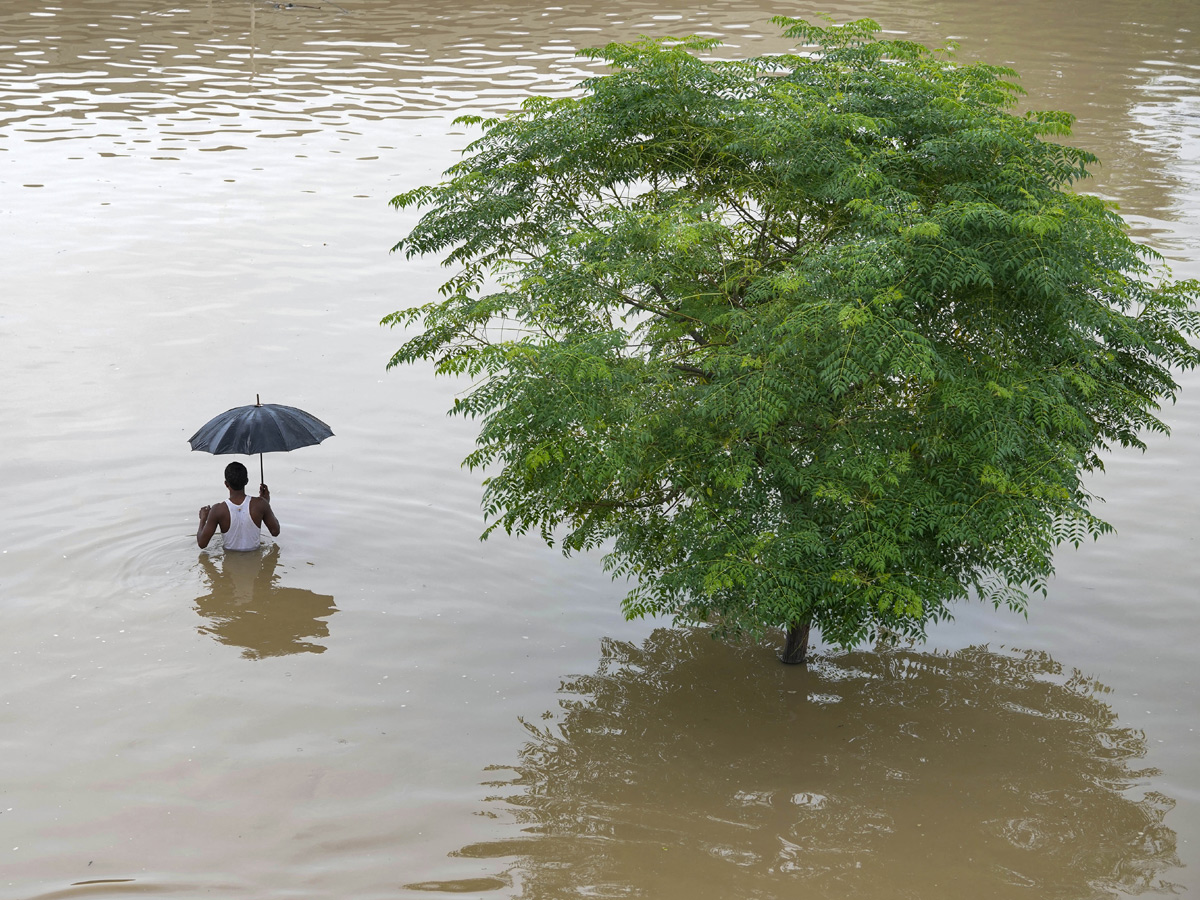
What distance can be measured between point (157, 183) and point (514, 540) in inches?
526

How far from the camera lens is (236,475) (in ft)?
36.1

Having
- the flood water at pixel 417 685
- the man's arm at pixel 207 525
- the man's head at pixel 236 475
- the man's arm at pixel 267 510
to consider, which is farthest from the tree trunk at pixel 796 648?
the man's arm at pixel 207 525

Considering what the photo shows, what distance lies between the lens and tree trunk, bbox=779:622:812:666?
33.9ft

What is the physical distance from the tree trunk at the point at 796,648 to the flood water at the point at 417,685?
14 cm

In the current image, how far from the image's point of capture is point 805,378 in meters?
7.96

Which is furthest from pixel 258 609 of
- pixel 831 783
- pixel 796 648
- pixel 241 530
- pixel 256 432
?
pixel 831 783

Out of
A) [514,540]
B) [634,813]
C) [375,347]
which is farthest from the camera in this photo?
[375,347]

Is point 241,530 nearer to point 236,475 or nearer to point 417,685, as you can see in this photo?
point 236,475

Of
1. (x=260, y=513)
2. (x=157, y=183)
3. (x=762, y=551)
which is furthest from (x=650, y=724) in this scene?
(x=157, y=183)

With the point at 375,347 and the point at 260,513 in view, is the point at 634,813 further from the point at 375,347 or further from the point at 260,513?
the point at 375,347

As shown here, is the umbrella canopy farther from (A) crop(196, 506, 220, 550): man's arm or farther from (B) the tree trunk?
(B) the tree trunk

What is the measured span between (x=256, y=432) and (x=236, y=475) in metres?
0.54

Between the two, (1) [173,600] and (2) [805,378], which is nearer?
(2) [805,378]

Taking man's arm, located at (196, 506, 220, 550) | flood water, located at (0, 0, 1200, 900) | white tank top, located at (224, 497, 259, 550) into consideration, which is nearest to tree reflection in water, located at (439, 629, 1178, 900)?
flood water, located at (0, 0, 1200, 900)
